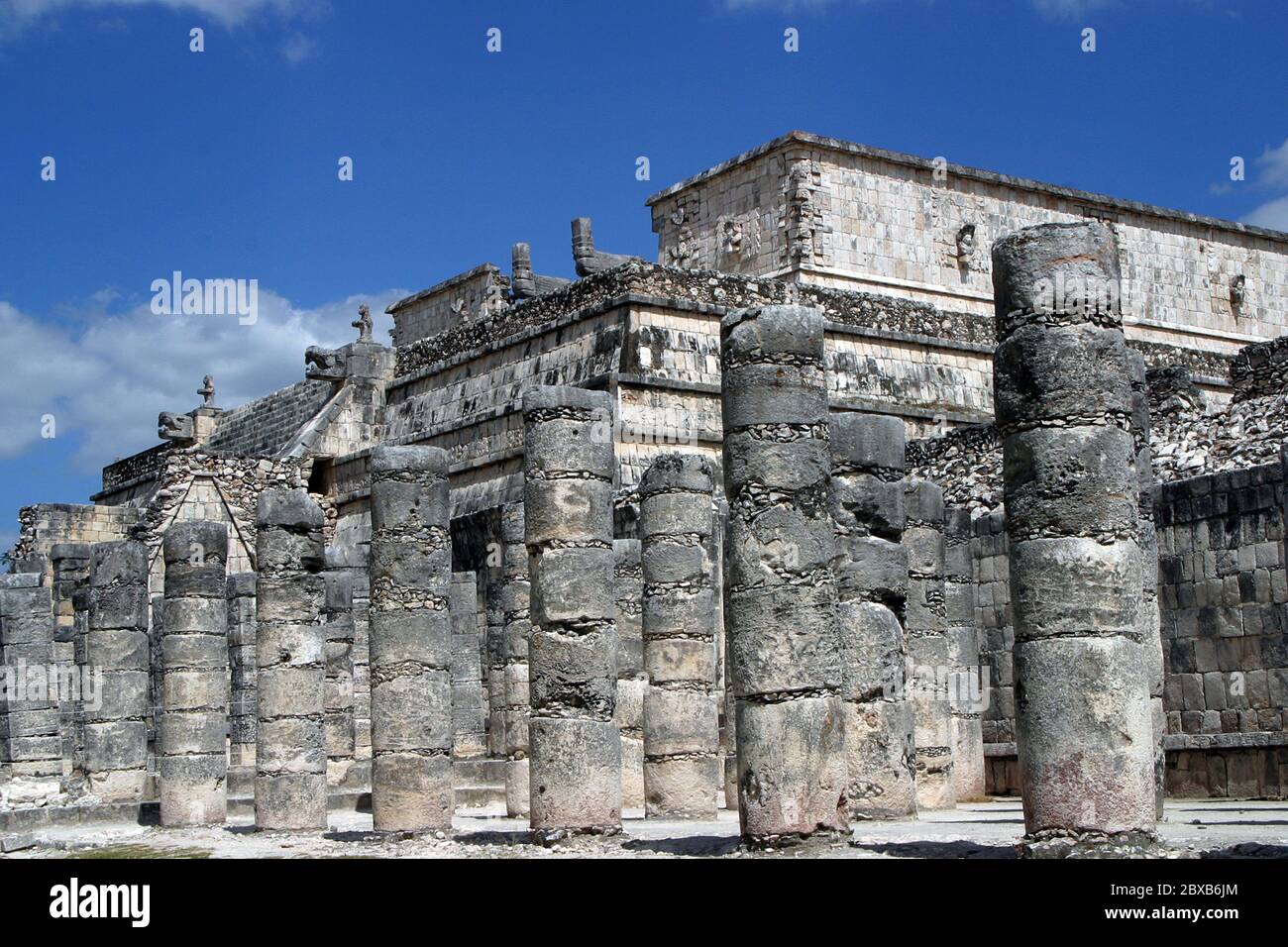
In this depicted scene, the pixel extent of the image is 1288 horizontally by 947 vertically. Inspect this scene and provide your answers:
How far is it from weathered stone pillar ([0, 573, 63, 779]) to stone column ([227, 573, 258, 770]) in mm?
2891

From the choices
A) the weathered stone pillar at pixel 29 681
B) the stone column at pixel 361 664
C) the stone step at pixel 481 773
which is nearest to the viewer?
the stone step at pixel 481 773

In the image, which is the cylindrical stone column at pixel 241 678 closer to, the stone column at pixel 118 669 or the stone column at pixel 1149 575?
the stone column at pixel 118 669

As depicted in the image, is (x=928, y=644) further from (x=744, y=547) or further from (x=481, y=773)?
(x=481, y=773)

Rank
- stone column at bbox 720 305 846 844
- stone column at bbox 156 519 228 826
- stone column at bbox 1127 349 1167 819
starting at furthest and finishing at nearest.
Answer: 1. stone column at bbox 156 519 228 826
2. stone column at bbox 1127 349 1167 819
3. stone column at bbox 720 305 846 844

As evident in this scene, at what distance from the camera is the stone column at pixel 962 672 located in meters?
18.5

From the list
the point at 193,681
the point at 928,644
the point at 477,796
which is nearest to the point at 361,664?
the point at 477,796

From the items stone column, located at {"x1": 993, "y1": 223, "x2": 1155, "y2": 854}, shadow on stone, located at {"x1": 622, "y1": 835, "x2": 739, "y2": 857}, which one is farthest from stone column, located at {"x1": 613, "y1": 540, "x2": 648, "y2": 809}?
stone column, located at {"x1": 993, "y1": 223, "x2": 1155, "y2": 854}

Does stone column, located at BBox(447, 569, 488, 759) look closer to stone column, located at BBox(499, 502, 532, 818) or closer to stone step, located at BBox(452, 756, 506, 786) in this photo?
stone step, located at BBox(452, 756, 506, 786)

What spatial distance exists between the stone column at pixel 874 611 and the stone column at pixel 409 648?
333 cm

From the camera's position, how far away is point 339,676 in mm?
22203

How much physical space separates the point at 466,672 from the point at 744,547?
11621mm

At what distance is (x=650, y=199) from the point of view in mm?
32812

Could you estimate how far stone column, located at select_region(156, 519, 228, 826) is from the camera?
61.9 ft

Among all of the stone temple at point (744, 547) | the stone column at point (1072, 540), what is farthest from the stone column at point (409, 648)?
the stone column at point (1072, 540)
